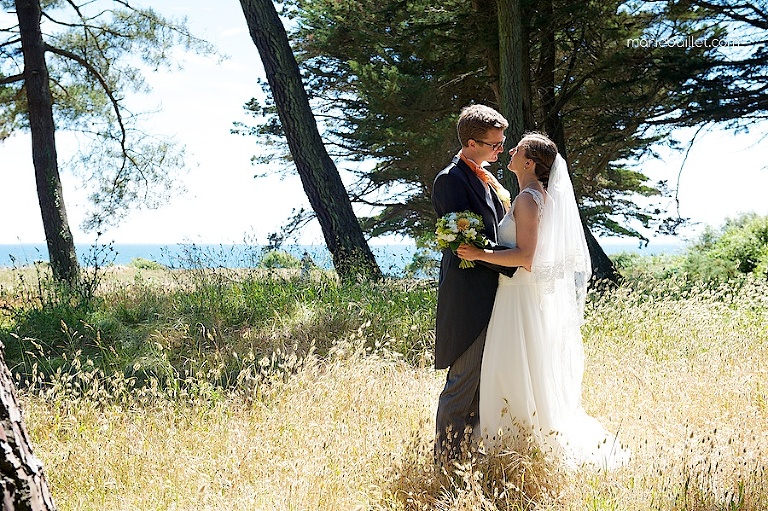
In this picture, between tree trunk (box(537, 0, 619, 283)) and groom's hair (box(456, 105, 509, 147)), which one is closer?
groom's hair (box(456, 105, 509, 147))

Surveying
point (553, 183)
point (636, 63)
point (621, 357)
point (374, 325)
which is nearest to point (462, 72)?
point (636, 63)

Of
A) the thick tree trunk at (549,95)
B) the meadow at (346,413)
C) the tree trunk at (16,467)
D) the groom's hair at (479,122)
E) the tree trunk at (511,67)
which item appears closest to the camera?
the tree trunk at (16,467)

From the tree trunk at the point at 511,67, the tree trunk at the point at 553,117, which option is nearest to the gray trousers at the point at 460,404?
the tree trunk at the point at 511,67

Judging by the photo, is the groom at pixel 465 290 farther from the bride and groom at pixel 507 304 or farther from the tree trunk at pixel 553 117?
the tree trunk at pixel 553 117

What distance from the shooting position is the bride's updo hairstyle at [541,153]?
3.49 meters

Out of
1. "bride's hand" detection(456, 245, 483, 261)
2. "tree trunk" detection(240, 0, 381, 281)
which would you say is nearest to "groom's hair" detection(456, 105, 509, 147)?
"bride's hand" detection(456, 245, 483, 261)

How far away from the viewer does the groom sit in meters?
3.46

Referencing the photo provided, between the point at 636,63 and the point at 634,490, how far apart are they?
9333mm

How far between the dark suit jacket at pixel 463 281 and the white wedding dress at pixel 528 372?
7cm

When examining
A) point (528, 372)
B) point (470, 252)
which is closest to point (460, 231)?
point (470, 252)

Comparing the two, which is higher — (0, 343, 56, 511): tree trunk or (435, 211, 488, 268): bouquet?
(435, 211, 488, 268): bouquet

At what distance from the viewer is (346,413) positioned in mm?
4301

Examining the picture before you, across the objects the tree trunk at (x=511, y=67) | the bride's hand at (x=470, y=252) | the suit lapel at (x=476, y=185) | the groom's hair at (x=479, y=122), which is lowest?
the bride's hand at (x=470, y=252)

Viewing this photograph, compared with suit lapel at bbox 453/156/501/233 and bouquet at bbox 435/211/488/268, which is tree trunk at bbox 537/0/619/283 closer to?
suit lapel at bbox 453/156/501/233
